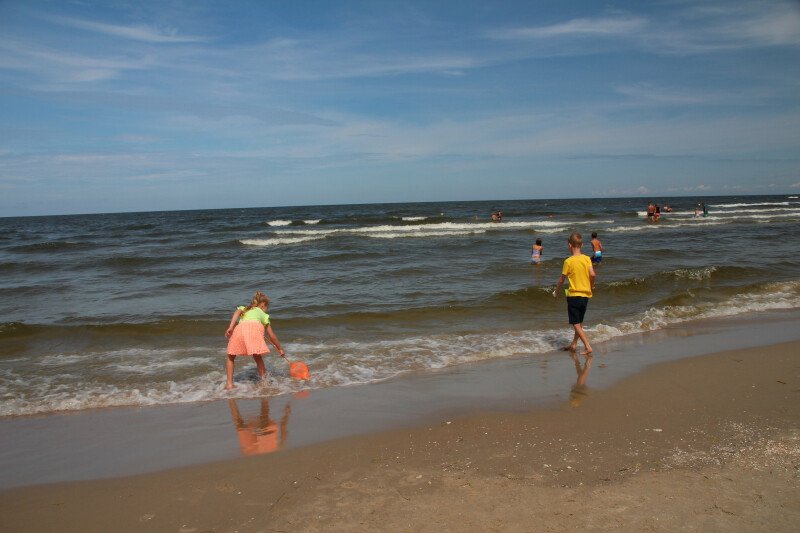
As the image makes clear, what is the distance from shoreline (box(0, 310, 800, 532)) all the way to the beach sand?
0.04ft

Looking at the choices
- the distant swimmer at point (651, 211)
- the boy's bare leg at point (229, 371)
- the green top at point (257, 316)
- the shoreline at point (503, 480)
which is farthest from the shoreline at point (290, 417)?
the distant swimmer at point (651, 211)

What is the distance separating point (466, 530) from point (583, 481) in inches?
40.2

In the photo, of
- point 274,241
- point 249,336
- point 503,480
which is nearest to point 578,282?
point 503,480

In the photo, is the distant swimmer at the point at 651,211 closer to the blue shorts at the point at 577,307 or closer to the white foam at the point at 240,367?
the white foam at the point at 240,367

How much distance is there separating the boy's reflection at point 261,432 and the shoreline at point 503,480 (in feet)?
0.59

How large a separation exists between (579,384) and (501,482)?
2.68 metres

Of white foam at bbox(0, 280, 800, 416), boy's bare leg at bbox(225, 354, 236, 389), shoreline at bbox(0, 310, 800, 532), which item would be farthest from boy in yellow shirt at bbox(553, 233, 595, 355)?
boy's bare leg at bbox(225, 354, 236, 389)

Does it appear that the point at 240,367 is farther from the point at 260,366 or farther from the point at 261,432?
the point at 261,432

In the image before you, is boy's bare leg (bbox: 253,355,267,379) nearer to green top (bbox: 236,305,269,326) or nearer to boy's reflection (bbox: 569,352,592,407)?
green top (bbox: 236,305,269,326)

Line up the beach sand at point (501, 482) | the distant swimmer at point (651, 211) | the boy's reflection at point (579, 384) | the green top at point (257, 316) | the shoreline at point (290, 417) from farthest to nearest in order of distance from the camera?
the distant swimmer at point (651, 211) < the green top at point (257, 316) < the boy's reflection at point (579, 384) < the shoreline at point (290, 417) < the beach sand at point (501, 482)

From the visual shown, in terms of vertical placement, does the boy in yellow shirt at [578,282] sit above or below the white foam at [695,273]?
above

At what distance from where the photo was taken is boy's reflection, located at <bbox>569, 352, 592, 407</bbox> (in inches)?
218

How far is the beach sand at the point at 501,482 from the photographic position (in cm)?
333

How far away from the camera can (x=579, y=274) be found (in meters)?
7.42
